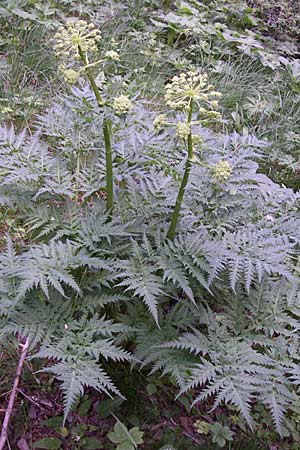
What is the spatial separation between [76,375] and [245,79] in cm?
393

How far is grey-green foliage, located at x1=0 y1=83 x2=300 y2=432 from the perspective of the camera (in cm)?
189

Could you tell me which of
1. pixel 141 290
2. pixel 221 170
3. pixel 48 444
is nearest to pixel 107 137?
pixel 221 170

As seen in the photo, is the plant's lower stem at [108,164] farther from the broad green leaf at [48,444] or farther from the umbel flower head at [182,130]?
the broad green leaf at [48,444]

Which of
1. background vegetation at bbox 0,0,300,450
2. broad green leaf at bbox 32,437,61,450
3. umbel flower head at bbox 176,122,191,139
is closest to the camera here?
umbel flower head at bbox 176,122,191,139

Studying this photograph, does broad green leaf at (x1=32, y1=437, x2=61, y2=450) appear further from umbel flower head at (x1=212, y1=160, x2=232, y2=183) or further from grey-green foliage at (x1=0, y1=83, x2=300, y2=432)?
umbel flower head at (x1=212, y1=160, x2=232, y2=183)

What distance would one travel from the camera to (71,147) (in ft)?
7.69

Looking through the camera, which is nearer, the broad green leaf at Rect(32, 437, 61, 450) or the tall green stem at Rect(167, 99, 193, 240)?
the tall green stem at Rect(167, 99, 193, 240)

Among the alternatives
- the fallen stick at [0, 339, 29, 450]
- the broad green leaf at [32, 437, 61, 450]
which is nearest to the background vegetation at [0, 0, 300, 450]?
the broad green leaf at [32, 437, 61, 450]

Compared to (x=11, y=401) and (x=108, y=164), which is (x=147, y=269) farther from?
(x=11, y=401)

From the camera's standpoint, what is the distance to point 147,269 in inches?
78.4

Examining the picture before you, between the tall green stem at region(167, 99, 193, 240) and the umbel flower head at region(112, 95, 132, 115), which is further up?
the umbel flower head at region(112, 95, 132, 115)

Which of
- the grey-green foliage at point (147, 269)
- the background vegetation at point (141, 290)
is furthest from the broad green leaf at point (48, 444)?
the grey-green foliage at point (147, 269)

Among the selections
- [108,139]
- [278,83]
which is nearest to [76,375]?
[108,139]

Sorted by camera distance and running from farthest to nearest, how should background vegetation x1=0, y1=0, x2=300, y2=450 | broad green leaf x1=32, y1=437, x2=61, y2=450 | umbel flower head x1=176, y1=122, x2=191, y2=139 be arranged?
broad green leaf x1=32, y1=437, x2=61, y2=450
background vegetation x1=0, y1=0, x2=300, y2=450
umbel flower head x1=176, y1=122, x2=191, y2=139
